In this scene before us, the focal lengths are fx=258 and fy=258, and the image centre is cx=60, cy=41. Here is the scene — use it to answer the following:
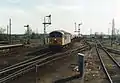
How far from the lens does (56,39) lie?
37.8 metres

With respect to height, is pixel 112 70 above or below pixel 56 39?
below

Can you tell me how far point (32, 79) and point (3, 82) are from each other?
188 centimetres

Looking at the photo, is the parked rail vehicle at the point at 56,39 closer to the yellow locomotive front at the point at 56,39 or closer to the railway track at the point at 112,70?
the yellow locomotive front at the point at 56,39

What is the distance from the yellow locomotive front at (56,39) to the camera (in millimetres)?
37481

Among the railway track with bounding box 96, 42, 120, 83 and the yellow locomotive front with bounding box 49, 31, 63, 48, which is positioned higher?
the yellow locomotive front with bounding box 49, 31, 63, 48

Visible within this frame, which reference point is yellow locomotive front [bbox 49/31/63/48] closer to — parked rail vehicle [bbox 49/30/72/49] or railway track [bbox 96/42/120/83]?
parked rail vehicle [bbox 49/30/72/49]

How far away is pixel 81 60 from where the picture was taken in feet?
50.1

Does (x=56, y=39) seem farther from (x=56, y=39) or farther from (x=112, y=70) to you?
(x=112, y=70)

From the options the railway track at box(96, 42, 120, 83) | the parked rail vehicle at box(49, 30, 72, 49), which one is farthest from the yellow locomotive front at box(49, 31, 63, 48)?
the railway track at box(96, 42, 120, 83)

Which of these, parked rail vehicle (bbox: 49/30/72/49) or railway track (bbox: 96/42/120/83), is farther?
parked rail vehicle (bbox: 49/30/72/49)

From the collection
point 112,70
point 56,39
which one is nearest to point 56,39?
point 56,39

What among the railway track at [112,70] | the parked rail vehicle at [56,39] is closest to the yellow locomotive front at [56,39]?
the parked rail vehicle at [56,39]

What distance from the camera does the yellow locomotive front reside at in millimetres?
37481

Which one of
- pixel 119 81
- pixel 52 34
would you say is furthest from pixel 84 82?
pixel 52 34
